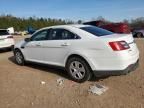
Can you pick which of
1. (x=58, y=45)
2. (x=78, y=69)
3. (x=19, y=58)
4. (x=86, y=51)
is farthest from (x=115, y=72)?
(x=19, y=58)

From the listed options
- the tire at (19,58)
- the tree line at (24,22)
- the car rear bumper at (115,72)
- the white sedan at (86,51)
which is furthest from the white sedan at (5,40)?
the tree line at (24,22)

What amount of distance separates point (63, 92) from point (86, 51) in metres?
1.24

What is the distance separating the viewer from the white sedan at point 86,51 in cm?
618

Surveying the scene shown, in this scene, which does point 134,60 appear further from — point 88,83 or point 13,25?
point 13,25

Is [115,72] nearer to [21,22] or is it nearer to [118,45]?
[118,45]

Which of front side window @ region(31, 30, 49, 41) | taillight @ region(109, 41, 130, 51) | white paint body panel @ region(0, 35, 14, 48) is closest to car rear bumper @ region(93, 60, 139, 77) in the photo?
taillight @ region(109, 41, 130, 51)

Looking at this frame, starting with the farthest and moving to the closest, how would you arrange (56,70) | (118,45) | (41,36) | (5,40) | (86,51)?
1. (5,40)
2. (56,70)
3. (41,36)
4. (86,51)
5. (118,45)

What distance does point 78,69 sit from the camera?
688 centimetres

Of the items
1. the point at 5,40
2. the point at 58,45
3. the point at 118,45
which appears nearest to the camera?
the point at 118,45

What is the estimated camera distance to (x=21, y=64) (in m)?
9.46

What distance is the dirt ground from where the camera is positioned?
18.1 ft

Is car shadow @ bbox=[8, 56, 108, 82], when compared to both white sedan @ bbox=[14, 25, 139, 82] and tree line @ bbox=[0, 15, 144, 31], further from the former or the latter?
tree line @ bbox=[0, 15, 144, 31]

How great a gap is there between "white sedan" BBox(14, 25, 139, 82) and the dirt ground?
404 mm

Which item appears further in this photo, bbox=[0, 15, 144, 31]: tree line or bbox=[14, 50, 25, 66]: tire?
bbox=[0, 15, 144, 31]: tree line
